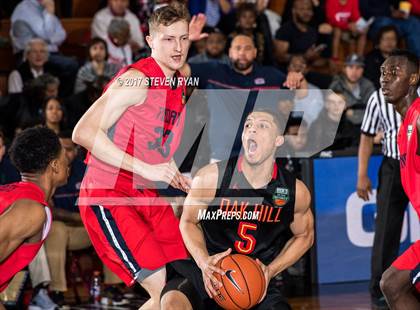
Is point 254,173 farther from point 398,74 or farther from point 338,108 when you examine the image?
point 338,108

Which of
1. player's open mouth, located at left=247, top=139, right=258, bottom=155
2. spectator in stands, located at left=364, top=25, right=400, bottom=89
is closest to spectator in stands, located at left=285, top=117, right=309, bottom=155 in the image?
spectator in stands, located at left=364, top=25, right=400, bottom=89

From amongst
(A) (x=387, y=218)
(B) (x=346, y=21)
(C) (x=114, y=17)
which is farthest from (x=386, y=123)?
(B) (x=346, y=21)

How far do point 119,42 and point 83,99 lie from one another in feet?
3.62

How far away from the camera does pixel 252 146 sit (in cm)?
581

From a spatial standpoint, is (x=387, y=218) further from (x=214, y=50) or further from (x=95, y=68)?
(x=95, y=68)

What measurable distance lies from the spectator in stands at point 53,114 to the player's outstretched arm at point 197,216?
11.2 feet

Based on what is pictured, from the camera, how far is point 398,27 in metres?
12.1

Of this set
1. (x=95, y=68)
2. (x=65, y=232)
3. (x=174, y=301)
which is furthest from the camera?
(x=95, y=68)

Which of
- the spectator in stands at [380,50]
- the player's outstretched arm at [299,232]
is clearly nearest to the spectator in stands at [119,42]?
the spectator in stands at [380,50]

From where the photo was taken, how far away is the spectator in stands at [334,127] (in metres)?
9.27

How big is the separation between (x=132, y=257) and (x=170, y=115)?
0.87 meters

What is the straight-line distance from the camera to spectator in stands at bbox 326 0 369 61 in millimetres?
12047

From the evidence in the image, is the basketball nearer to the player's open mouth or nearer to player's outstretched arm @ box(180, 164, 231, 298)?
player's outstretched arm @ box(180, 164, 231, 298)

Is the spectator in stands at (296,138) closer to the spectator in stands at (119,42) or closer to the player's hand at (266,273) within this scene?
the spectator in stands at (119,42)
